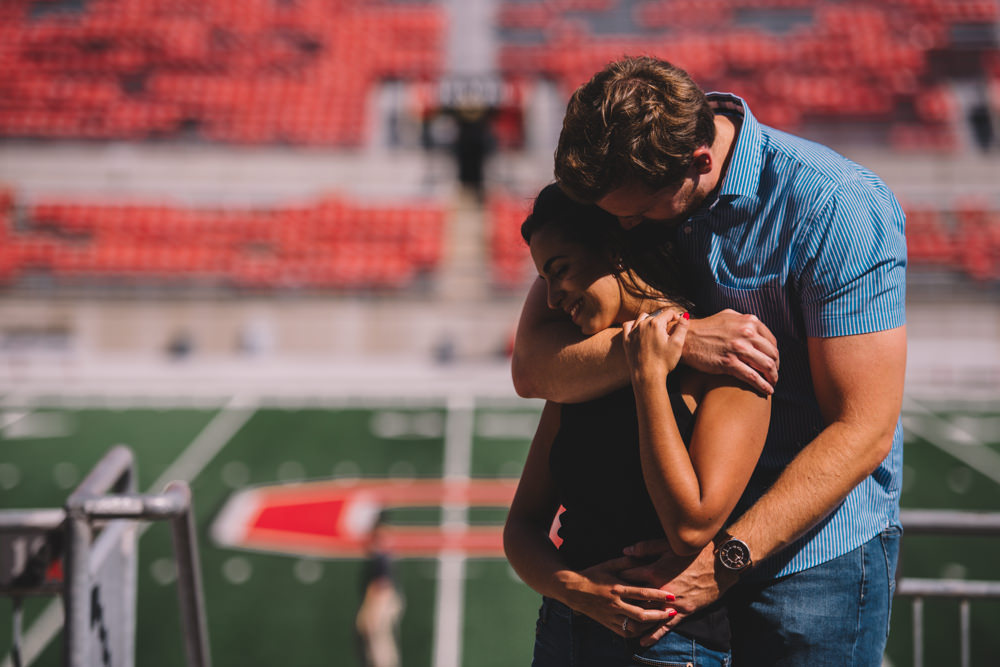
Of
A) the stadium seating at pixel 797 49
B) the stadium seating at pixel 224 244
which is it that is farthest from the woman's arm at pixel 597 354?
the stadium seating at pixel 797 49

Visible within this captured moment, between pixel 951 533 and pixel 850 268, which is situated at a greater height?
pixel 850 268

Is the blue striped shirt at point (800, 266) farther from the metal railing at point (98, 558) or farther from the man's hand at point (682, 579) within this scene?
the metal railing at point (98, 558)

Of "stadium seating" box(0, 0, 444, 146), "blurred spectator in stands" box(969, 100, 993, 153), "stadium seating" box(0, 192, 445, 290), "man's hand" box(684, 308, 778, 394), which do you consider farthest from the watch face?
"blurred spectator in stands" box(969, 100, 993, 153)

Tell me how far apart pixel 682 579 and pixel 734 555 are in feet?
0.39

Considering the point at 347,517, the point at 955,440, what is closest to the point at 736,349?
the point at 347,517

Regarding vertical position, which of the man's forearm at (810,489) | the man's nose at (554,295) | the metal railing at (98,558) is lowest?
the metal railing at (98,558)

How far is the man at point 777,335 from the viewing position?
1.70 m

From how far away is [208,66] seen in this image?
25.7 meters

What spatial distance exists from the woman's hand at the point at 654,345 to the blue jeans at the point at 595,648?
0.56 metres

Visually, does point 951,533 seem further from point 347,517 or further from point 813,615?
point 347,517

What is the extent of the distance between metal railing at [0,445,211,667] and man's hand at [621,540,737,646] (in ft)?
4.37

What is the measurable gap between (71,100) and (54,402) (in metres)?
13.1

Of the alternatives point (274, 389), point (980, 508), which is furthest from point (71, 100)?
point (980, 508)

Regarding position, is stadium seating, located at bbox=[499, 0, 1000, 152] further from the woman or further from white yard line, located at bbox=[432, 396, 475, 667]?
the woman
